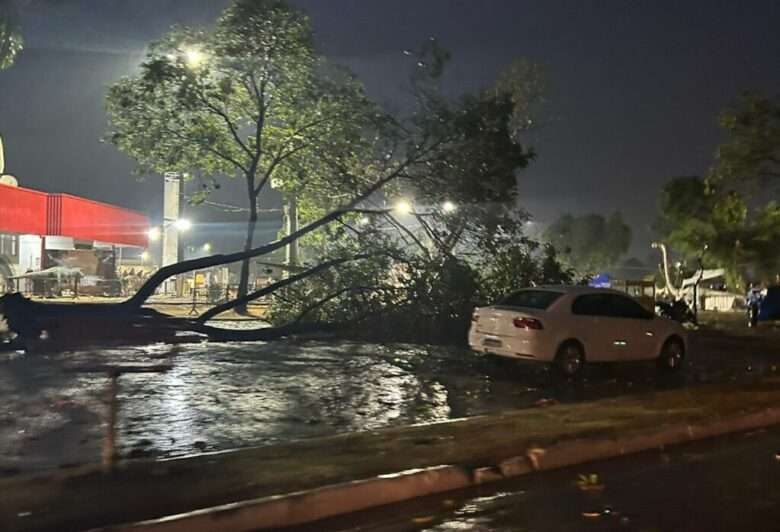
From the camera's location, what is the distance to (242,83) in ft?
77.5

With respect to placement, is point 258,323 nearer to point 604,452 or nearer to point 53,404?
point 53,404

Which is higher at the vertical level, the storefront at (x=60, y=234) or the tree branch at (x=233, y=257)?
the storefront at (x=60, y=234)

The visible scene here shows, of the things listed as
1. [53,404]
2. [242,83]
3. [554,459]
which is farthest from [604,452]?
[242,83]

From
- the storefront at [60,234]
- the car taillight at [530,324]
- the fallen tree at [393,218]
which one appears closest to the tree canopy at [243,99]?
the fallen tree at [393,218]

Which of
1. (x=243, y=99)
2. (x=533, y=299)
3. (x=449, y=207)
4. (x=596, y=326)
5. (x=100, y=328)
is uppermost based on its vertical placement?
(x=243, y=99)

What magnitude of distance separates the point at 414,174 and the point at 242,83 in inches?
181

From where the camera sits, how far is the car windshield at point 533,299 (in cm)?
1652

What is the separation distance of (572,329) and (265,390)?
208 inches

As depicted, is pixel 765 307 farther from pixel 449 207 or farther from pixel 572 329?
pixel 572 329

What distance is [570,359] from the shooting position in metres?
16.2

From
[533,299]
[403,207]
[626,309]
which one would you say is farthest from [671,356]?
→ [403,207]

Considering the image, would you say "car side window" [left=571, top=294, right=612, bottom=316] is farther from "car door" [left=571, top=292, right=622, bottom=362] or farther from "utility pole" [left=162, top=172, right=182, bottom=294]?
"utility pole" [left=162, top=172, right=182, bottom=294]

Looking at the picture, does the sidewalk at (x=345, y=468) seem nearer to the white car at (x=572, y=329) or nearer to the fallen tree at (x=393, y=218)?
the white car at (x=572, y=329)

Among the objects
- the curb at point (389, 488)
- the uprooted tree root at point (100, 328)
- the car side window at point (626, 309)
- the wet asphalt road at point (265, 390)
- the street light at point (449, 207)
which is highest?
the street light at point (449, 207)
